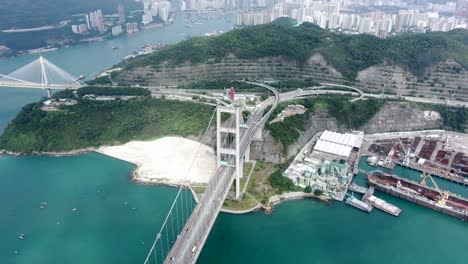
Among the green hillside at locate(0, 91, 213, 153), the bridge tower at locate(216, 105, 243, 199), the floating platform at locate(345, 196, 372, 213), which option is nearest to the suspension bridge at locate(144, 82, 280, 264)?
the bridge tower at locate(216, 105, 243, 199)

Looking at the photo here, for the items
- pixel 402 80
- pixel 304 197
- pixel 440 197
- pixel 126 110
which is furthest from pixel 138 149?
pixel 402 80

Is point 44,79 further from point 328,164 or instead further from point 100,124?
point 328,164

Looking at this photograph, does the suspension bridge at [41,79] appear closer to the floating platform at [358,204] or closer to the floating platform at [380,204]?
the floating platform at [358,204]

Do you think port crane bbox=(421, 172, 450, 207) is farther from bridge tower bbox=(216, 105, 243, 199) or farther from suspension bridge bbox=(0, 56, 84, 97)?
suspension bridge bbox=(0, 56, 84, 97)

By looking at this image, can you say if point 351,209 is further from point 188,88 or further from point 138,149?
point 188,88

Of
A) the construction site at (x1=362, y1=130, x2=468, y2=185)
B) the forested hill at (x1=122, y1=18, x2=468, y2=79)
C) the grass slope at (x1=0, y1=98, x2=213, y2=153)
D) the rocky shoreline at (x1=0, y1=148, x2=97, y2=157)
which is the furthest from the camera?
the forested hill at (x1=122, y1=18, x2=468, y2=79)

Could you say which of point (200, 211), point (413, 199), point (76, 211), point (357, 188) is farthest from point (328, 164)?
point (76, 211)

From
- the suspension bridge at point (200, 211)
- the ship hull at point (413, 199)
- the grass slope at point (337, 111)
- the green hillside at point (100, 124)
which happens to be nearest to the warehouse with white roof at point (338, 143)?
the grass slope at point (337, 111)
